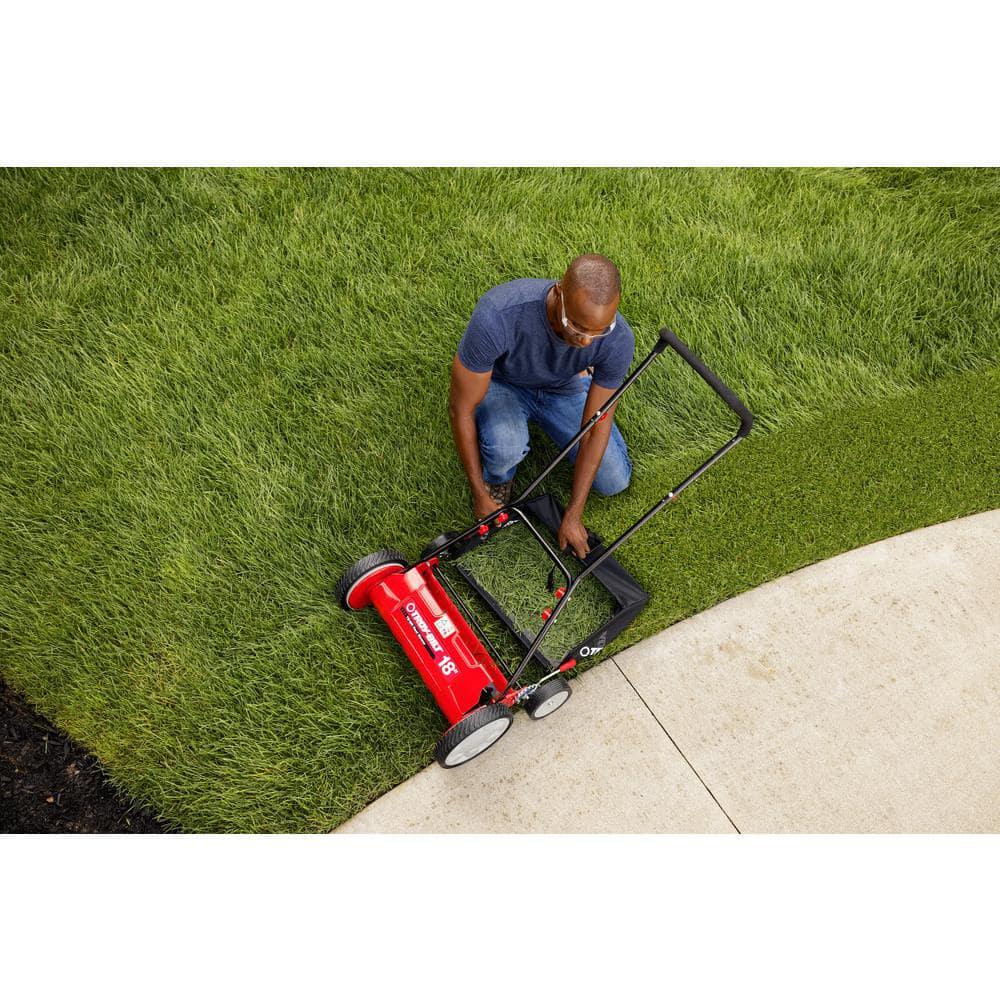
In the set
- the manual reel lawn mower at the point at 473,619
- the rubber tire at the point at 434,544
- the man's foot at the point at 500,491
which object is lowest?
the manual reel lawn mower at the point at 473,619

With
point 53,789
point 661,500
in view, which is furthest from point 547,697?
point 53,789

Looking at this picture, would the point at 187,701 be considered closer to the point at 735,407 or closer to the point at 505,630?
the point at 505,630

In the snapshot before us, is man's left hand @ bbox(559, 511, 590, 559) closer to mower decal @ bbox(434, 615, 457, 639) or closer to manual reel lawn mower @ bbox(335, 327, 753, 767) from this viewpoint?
manual reel lawn mower @ bbox(335, 327, 753, 767)

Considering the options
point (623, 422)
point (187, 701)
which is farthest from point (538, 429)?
point (187, 701)

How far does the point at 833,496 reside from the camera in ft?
12.0

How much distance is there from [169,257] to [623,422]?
2683 millimetres

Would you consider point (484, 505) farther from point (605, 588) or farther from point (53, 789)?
point (53, 789)

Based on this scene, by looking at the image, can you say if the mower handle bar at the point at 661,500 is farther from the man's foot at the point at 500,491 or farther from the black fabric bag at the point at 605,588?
the man's foot at the point at 500,491

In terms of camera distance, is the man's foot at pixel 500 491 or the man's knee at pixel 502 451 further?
the man's foot at pixel 500 491

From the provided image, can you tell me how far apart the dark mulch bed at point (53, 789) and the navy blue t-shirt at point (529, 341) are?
216 centimetres

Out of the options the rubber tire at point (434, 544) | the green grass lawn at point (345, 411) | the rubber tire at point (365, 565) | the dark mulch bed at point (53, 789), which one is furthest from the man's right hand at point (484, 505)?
the dark mulch bed at point (53, 789)

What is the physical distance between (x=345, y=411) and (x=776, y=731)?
2469 millimetres

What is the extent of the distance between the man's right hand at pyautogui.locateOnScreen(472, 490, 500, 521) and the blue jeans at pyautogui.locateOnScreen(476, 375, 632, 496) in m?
0.20

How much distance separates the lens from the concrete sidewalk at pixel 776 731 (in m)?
2.95
